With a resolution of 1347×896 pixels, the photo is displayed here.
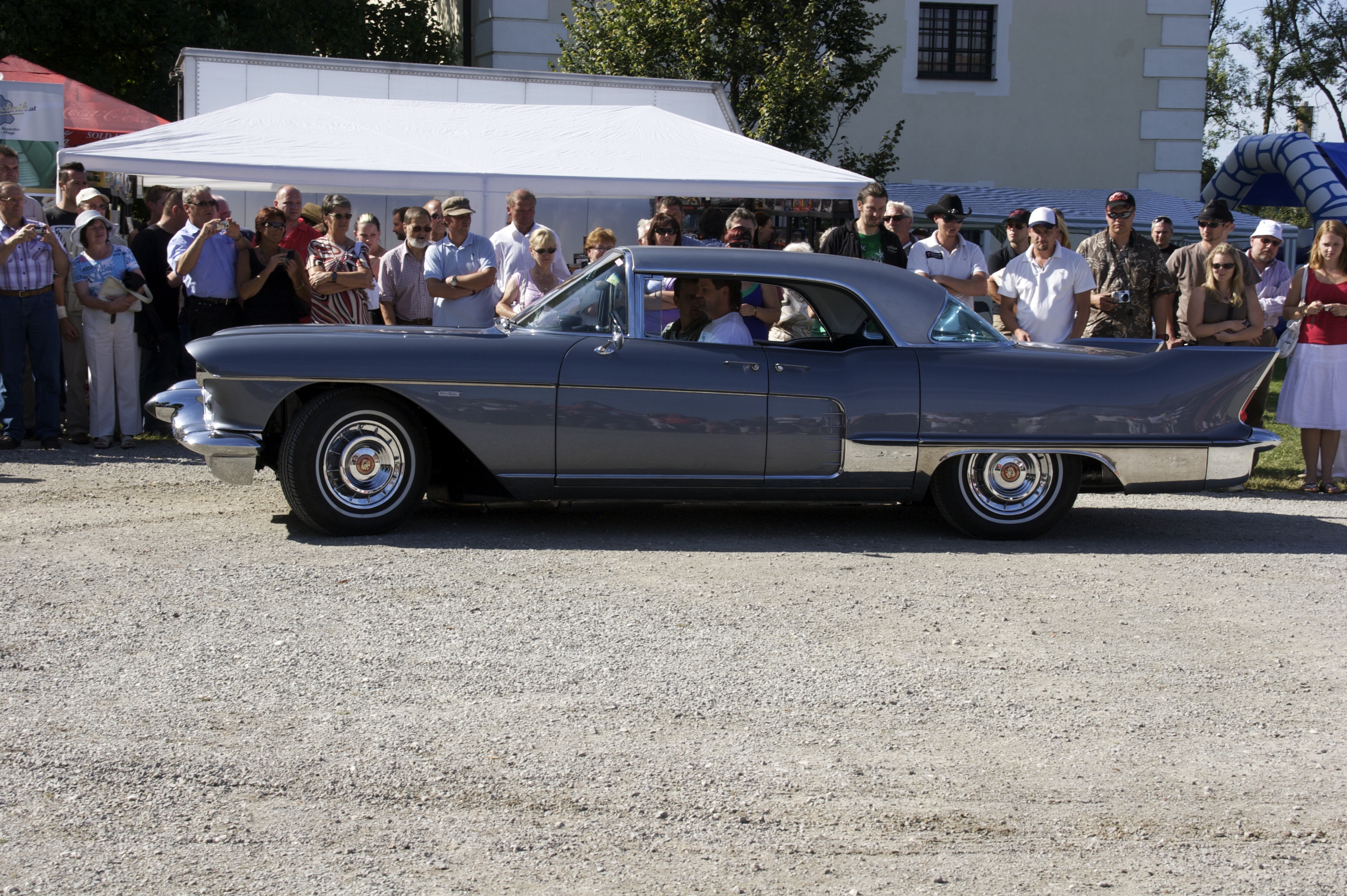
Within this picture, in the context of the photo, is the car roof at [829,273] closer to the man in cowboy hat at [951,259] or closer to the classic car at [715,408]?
the classic car at [715,408]

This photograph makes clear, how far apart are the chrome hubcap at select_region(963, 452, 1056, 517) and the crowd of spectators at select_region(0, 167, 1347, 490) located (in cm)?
213

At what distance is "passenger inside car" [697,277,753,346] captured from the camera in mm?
6566

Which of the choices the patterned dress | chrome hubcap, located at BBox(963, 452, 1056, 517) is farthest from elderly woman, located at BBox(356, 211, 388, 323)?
chrome hubcap, located at BBox(963, 452, 1056, 517)

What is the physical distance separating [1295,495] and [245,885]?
25.1ft

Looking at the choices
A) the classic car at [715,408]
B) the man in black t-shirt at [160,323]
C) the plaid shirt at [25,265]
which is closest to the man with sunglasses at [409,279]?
the man in black t-shirt at [160,323]

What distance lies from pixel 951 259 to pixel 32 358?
6.57 metres

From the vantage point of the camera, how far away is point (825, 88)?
15.6 m

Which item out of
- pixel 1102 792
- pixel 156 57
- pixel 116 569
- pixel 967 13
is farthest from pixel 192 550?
pixel 967 13

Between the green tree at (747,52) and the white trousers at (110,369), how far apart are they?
7913 millimetres

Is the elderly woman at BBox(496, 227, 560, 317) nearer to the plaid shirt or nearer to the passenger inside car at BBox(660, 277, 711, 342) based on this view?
the passenger inside car at BBox(660, 277, 711, 342)

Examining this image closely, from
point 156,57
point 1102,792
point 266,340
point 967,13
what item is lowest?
point 1102,792

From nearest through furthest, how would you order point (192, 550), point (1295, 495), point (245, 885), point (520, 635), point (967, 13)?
point (245, 885), point (520, 635), point (192, 550), point (1295, 495), point (967, 13)

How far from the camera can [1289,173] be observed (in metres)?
17.5

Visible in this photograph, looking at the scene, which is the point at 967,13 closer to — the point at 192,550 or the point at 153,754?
the point at 192,550
